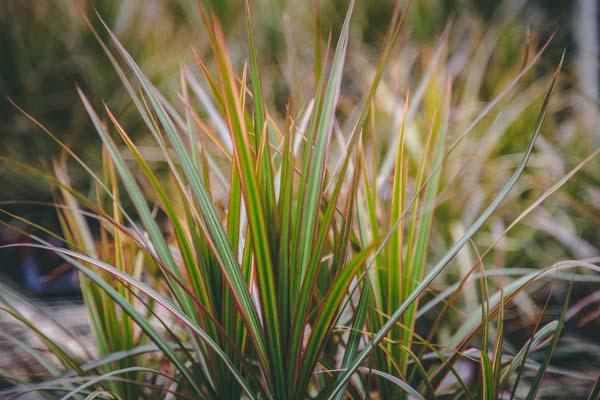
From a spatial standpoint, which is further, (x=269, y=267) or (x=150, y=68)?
(x=150, y=68)

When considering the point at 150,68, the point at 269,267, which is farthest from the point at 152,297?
the point at 150,68

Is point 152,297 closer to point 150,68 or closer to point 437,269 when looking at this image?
point 437,269

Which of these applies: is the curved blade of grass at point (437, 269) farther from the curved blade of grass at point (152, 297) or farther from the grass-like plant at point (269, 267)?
the curved blade of grass at point (152, 297)

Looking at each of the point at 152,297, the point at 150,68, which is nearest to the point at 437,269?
the point at 152,297

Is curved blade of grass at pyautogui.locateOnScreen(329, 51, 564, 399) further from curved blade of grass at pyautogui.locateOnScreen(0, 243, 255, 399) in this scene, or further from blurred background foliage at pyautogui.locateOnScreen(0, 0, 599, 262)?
blurred background foliage at pyautogui.locateOnScreen(0, 0, 599, 262)

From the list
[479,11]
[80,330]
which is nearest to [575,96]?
[479,11]

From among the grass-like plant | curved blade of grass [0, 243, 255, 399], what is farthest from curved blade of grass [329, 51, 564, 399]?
curved blade of grass [0, 243, 255, 399]

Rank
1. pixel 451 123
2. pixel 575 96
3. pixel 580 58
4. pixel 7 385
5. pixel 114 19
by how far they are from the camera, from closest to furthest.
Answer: pixel 7 385, pixel 451 123, pixel 575 96, pixel 114 19, pixel 580 58

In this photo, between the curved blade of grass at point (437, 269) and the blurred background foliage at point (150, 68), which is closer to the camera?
the curved blade of grass at point (437, 269)

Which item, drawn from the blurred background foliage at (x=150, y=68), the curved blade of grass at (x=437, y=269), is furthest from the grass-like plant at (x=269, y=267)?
the blurred background foliage at (x=150, y=68)

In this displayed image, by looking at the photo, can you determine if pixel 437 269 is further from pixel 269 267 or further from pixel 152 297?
pixel 152 297

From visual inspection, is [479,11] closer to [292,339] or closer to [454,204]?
[454,204]
